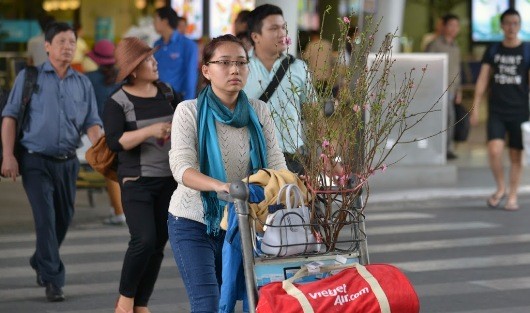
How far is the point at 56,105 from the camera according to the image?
8828 mm

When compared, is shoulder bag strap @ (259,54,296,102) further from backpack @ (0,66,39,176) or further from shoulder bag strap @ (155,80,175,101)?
backpack @ (0,66,39,176)

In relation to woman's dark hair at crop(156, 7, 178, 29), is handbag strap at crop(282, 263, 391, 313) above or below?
below

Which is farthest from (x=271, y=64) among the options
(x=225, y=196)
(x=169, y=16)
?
(x=169, y=16)

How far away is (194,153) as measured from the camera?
18.6ft

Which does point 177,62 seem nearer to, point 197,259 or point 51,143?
point 51,143

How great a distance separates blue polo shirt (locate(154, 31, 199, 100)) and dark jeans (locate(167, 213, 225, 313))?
8218mm

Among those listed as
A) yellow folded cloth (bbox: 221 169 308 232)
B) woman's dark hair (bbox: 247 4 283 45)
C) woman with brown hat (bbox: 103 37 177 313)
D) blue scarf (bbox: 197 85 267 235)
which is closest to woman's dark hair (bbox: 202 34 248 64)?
blue scarf (bbox: 197 85 267 235)

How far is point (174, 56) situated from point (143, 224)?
6833 millimetres

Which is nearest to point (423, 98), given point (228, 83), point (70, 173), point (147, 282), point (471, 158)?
point (471, 158)

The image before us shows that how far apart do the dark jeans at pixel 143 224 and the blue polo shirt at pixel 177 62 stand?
21.6 feet

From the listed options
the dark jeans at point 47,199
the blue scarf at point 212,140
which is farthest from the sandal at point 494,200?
the blue scarf at point 212,140

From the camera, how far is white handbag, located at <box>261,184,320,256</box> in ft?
16.3

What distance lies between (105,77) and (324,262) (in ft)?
26.6

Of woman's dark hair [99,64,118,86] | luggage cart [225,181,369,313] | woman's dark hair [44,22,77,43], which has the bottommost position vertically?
luggage cart [225,181,369,313]
